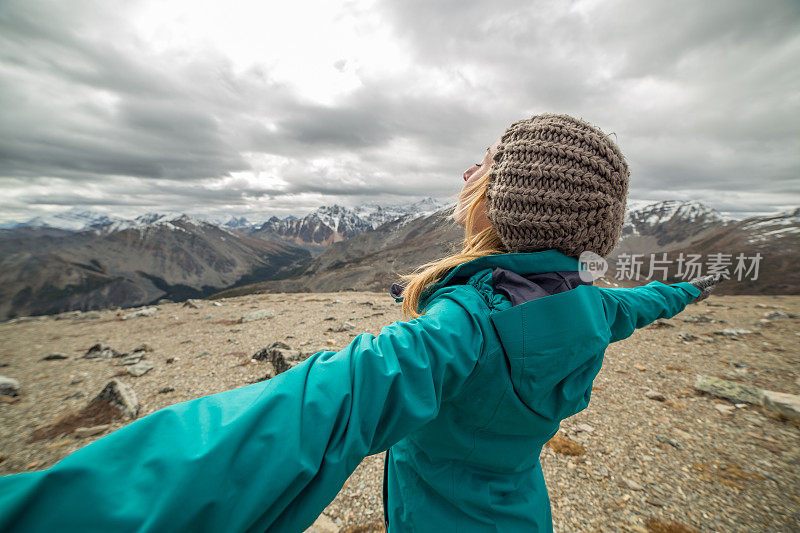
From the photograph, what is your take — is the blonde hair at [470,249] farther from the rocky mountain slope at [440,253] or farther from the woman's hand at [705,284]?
the rocky mountain slope at [440,253]

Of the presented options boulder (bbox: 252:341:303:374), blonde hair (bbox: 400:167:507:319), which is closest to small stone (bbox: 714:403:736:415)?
blonde hair (bbox: 400:167:507:319)

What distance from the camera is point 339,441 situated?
1112 mm

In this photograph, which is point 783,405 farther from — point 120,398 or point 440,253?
point 440,253

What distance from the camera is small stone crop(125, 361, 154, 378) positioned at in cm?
718

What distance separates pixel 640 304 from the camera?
3.02 meters

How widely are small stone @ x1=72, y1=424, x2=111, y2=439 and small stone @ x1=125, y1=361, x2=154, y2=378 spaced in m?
2.28

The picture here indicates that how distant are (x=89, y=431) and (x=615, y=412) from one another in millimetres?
9367

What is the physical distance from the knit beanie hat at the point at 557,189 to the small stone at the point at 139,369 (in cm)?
909

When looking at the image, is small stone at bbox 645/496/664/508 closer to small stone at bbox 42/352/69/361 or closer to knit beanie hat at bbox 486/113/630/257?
knit beanie hat at bbox 486/113/630/257

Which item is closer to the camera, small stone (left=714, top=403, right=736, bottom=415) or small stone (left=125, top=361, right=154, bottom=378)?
small stone (left=714, top=403, right=736, bottom=415)

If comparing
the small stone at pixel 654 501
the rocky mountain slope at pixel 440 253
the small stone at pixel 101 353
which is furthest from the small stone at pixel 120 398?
the rocky mountain slope at pixel 440 253

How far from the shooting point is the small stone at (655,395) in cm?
619

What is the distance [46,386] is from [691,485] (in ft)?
39.7

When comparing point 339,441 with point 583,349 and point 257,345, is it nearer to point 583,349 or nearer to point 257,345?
point 583,349
